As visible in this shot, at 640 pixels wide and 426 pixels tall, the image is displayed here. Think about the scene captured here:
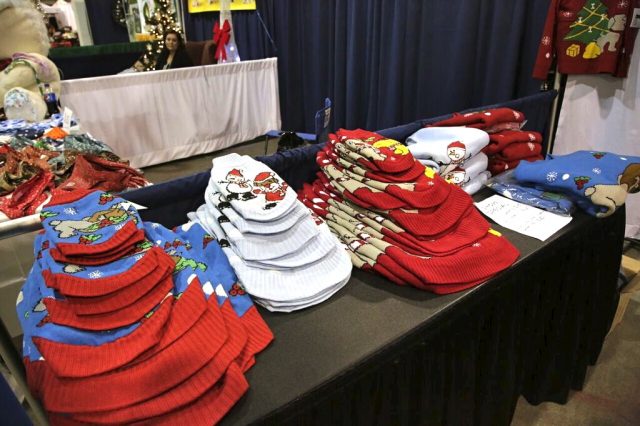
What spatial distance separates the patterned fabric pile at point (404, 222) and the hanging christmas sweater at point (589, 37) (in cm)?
148

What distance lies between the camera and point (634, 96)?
80.0 inches

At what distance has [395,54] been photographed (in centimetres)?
304

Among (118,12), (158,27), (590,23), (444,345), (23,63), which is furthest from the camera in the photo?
(118,12)

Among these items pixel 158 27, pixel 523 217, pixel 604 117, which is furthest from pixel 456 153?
pixel 158 27

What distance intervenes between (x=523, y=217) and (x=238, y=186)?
0.79 meters

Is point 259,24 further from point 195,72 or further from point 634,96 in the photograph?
point 634,96

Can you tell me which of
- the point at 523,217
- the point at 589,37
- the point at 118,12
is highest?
the point at 118,12

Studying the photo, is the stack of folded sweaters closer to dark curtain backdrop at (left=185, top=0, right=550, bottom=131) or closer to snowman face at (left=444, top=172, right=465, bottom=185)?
snowman face at (left=444, top=172, right=465, bottom=185)

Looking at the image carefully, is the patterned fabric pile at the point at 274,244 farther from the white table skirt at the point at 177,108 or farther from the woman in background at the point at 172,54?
the woman in background at the point at 172,54

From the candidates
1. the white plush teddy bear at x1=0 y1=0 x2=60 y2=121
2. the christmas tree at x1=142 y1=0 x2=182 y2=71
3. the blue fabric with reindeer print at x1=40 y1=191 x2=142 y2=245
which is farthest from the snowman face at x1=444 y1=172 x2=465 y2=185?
the christmas tree at x1=142 y1=0 x2=182 y2=71

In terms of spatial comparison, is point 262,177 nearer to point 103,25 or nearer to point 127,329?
point 127,329

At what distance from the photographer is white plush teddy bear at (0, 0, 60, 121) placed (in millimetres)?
2008

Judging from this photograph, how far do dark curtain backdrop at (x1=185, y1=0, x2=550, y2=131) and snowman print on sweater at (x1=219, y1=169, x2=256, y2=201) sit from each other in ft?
6.87

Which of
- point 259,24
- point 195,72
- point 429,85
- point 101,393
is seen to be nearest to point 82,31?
point 259,24
